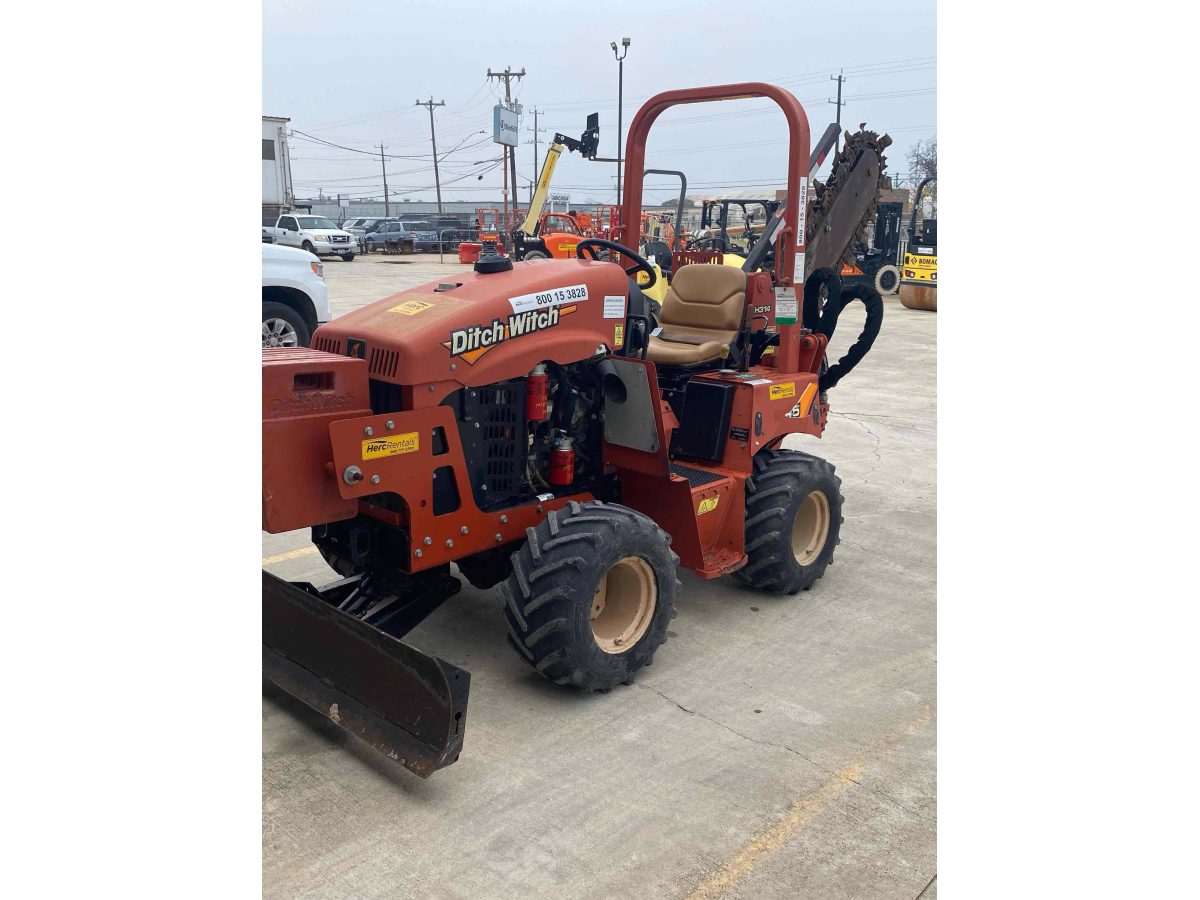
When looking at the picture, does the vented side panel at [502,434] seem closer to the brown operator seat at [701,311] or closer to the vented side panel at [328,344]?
the vented side panel at [328,344]

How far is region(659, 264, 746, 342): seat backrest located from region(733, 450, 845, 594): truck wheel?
0.75 m

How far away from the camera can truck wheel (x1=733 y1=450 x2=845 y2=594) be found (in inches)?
193

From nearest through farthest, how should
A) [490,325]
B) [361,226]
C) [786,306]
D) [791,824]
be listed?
[791,824] < [490,325] < [786,306] < [361,226]

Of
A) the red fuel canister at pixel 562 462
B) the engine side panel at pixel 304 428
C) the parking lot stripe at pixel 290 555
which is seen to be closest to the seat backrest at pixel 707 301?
the red fuel canister at pixel 562 462

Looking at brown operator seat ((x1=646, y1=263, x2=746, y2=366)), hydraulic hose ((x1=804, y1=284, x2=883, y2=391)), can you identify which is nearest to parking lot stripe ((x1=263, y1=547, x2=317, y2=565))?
brown operator seat ((x1=646, y1=263, x2=746, y2=366))

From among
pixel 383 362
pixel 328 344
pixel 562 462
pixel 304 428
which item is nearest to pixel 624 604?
pixel 562 462

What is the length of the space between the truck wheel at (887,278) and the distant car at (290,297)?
636 inches

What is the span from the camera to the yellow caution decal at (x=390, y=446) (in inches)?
141

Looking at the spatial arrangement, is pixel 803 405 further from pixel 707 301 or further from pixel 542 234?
pixel 542 234

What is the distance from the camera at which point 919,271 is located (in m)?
21.6

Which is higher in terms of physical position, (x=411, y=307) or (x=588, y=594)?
(x=411, y=307)

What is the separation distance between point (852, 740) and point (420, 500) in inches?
74.8

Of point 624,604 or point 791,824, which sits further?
point 624,604

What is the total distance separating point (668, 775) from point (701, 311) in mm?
2824
